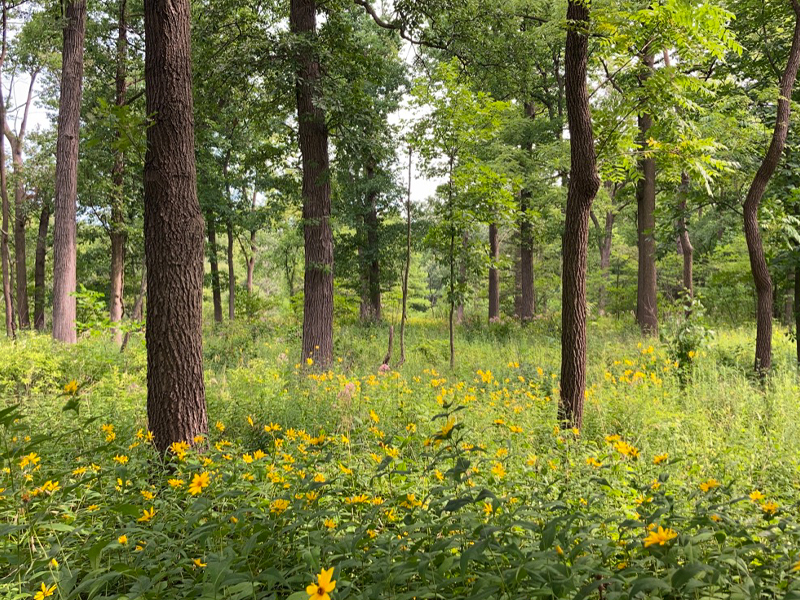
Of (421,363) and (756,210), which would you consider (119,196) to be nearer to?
(421,363)

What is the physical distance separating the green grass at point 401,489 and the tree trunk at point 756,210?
58cm

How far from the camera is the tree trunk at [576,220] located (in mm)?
4328

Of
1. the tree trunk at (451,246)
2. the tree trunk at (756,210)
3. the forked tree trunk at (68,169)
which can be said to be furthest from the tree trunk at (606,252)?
the forked tree trunk at (68,169)

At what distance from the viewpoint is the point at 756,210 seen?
6.75 meters

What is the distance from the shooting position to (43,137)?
16219mm

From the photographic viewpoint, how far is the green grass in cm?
177

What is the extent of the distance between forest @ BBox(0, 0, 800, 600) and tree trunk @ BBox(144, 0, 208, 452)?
0.02 metres

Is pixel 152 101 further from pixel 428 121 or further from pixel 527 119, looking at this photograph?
pixel 527 119

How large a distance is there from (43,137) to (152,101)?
17.0 meters

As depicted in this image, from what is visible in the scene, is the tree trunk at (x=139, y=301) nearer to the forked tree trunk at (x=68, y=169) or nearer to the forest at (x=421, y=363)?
the forest at (x=421, y=363)

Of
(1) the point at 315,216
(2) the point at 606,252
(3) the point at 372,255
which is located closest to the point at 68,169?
(1) the point at 315,216

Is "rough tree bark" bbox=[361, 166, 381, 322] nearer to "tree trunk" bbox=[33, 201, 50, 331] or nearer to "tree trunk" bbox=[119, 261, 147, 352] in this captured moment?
"tree trunk" bbox=[119, 261, 147, 352]

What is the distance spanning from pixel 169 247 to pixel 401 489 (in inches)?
106

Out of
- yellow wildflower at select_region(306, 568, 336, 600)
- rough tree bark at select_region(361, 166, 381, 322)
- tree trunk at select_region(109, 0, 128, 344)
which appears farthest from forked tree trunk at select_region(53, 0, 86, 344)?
yellow wildflower at select_region(306, 568, 336, 600)
